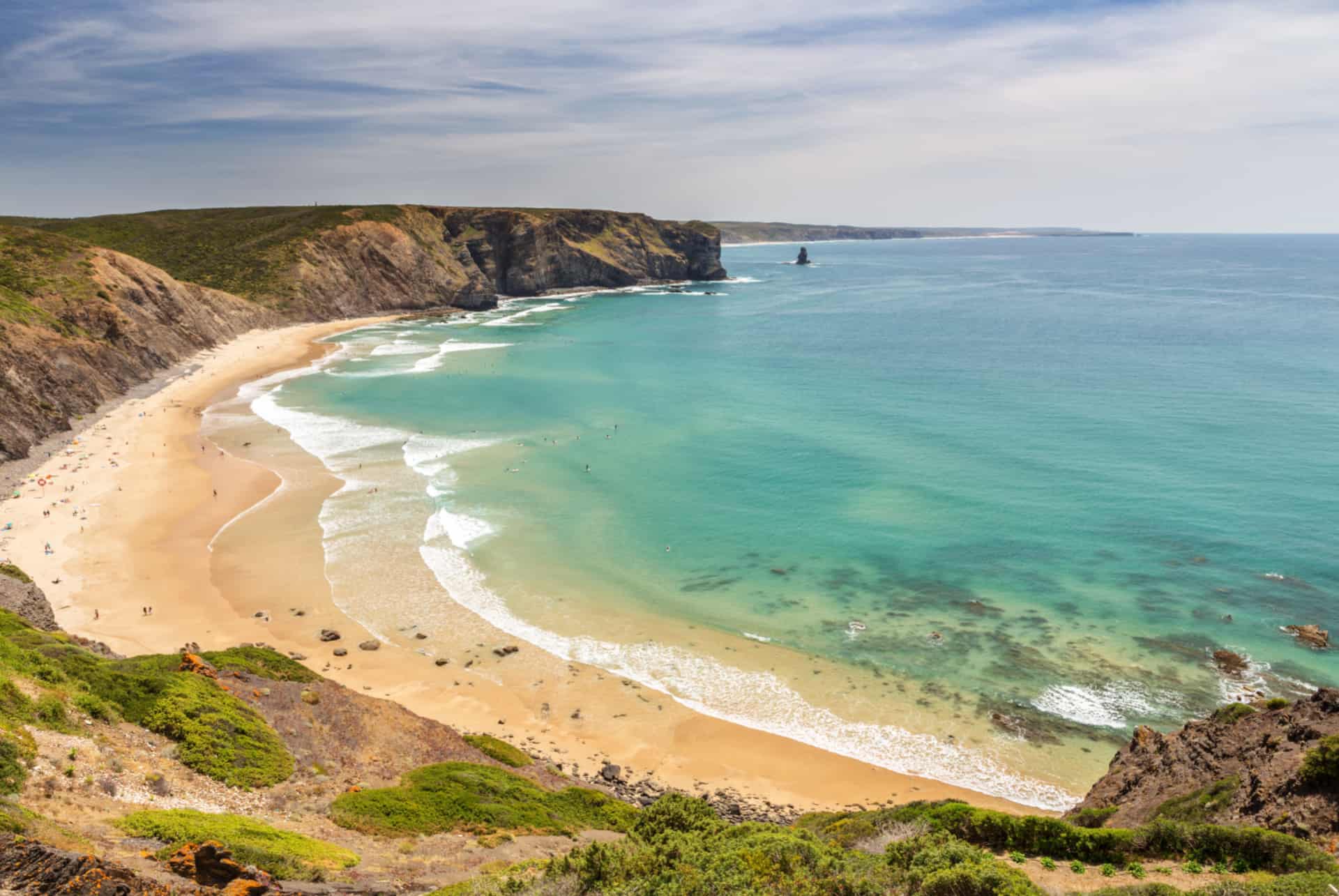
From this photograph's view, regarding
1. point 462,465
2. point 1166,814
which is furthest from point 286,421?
point 1166,814

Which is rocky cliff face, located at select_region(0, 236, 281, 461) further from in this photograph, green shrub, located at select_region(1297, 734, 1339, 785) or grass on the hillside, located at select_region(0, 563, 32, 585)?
green shrub, located at select_region(1297, 734, 1339, 785)

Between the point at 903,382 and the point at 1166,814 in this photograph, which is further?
the point at 903,382

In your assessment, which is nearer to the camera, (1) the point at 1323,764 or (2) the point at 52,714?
(1) the point at 1323,764

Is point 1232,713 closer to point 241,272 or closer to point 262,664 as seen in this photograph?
point 262,664

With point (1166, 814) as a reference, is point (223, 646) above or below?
below

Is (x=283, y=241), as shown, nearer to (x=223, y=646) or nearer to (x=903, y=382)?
(x=903, y=382)

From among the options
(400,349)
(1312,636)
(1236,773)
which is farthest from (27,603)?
(400,349)
